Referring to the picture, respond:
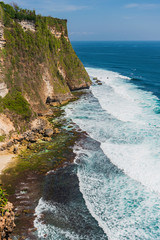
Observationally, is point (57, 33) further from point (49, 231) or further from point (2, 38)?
point (49, 231)

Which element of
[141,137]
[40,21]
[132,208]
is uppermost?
[40,21]

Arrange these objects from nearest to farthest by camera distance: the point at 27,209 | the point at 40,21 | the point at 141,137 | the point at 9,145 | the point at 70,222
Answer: the point at 70,222 < the point at 27,209 < the point at 9,145 < the point at 141,137 < the point at 40,21

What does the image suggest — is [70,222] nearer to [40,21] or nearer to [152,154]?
[152,154]

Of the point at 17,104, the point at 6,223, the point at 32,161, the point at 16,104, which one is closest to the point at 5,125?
the point at 16,104

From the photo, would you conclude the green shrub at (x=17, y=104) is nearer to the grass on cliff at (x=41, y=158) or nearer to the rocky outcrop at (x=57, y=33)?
the grass on cliff at (x=41, y=158)

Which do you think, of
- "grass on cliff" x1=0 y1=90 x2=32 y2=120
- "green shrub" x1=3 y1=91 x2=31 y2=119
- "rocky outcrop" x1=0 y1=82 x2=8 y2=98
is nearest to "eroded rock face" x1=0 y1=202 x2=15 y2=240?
"grass on cliff" x1=0 y1=90 x2=32 y2=120

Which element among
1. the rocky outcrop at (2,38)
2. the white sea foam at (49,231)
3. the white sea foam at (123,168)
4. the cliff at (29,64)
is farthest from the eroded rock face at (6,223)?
the rocky outcrop at (2,38)

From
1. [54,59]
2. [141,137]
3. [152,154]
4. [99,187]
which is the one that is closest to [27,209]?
[99,187]
